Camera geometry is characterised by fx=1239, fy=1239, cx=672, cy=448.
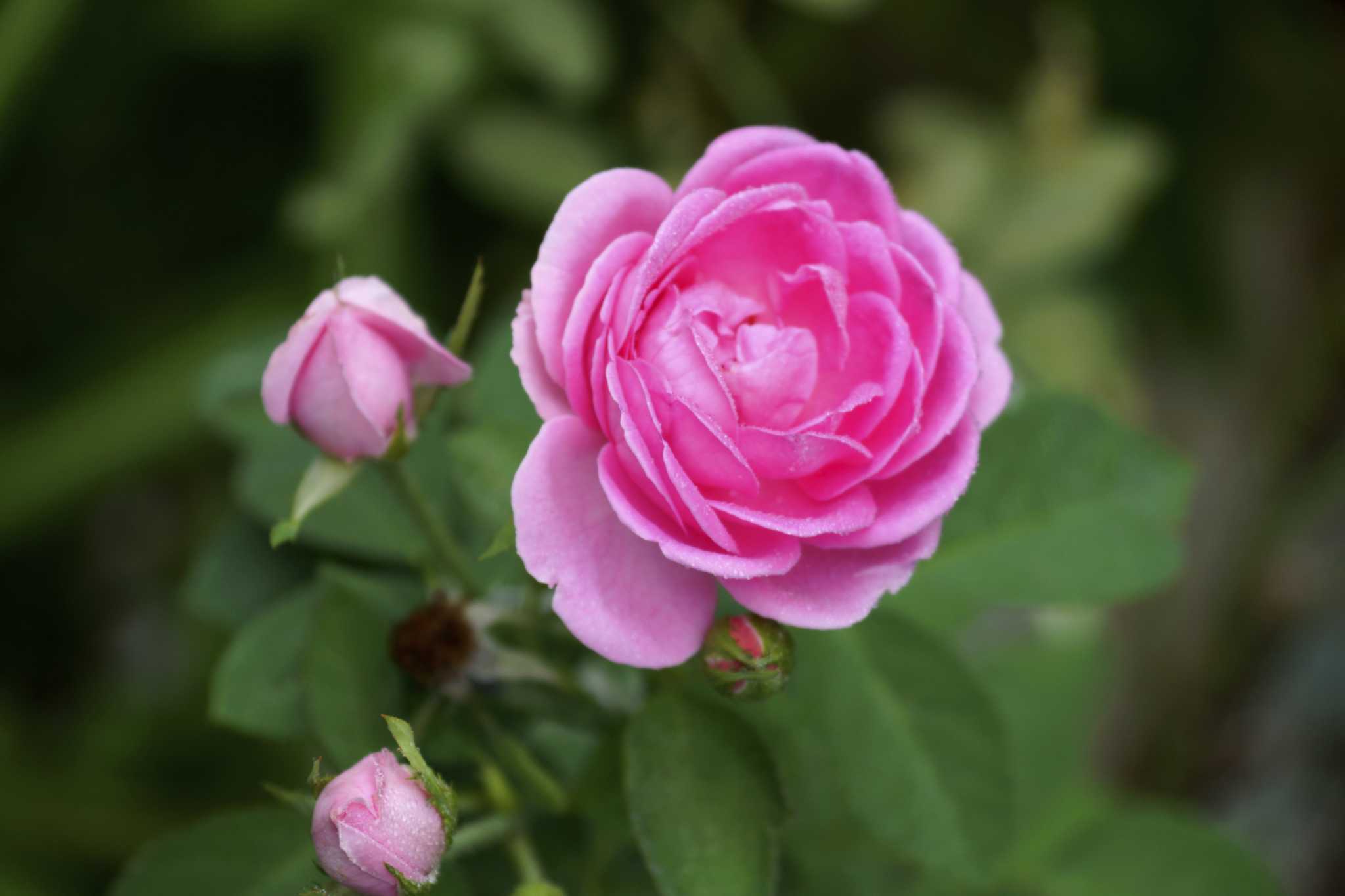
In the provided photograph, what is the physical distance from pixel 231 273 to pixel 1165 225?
224 cm

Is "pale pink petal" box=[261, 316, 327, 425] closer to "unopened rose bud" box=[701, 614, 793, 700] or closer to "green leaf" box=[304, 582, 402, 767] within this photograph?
"green leaf" box=[304, 582, 402, 767]

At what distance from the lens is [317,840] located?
0.91 meters

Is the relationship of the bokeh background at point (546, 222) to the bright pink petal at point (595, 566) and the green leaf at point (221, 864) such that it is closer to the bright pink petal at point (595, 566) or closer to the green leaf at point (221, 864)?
the green leaf at point (221, 864)

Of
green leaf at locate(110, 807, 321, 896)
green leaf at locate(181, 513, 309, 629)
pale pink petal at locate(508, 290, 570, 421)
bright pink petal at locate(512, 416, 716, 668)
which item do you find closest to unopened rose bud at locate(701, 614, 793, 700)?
bright pink petal at locate(512, 416, 716, 668)

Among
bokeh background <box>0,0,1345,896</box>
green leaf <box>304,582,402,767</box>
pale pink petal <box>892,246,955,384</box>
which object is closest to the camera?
pale pink petal <box>892,246,955,384</box>

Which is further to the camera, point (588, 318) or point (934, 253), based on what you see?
point (934, 253)

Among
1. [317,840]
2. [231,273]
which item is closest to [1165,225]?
[231,273]

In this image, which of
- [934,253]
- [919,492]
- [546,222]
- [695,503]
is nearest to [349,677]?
[695,503]

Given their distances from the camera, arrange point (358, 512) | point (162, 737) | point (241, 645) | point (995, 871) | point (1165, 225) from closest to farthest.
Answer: point (241, 645) → point (358, 512) → point (995, 871) → point (162, 737) → point (1165, 225)

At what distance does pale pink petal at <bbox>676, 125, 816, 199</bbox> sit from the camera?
40.9 inches

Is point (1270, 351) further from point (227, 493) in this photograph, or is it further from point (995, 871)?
point (227, 493)

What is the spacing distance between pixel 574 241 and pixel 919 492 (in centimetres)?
34

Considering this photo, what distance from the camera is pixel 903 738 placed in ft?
4.23

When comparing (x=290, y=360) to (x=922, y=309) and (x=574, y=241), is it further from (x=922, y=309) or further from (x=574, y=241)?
(x=922, y=309)
